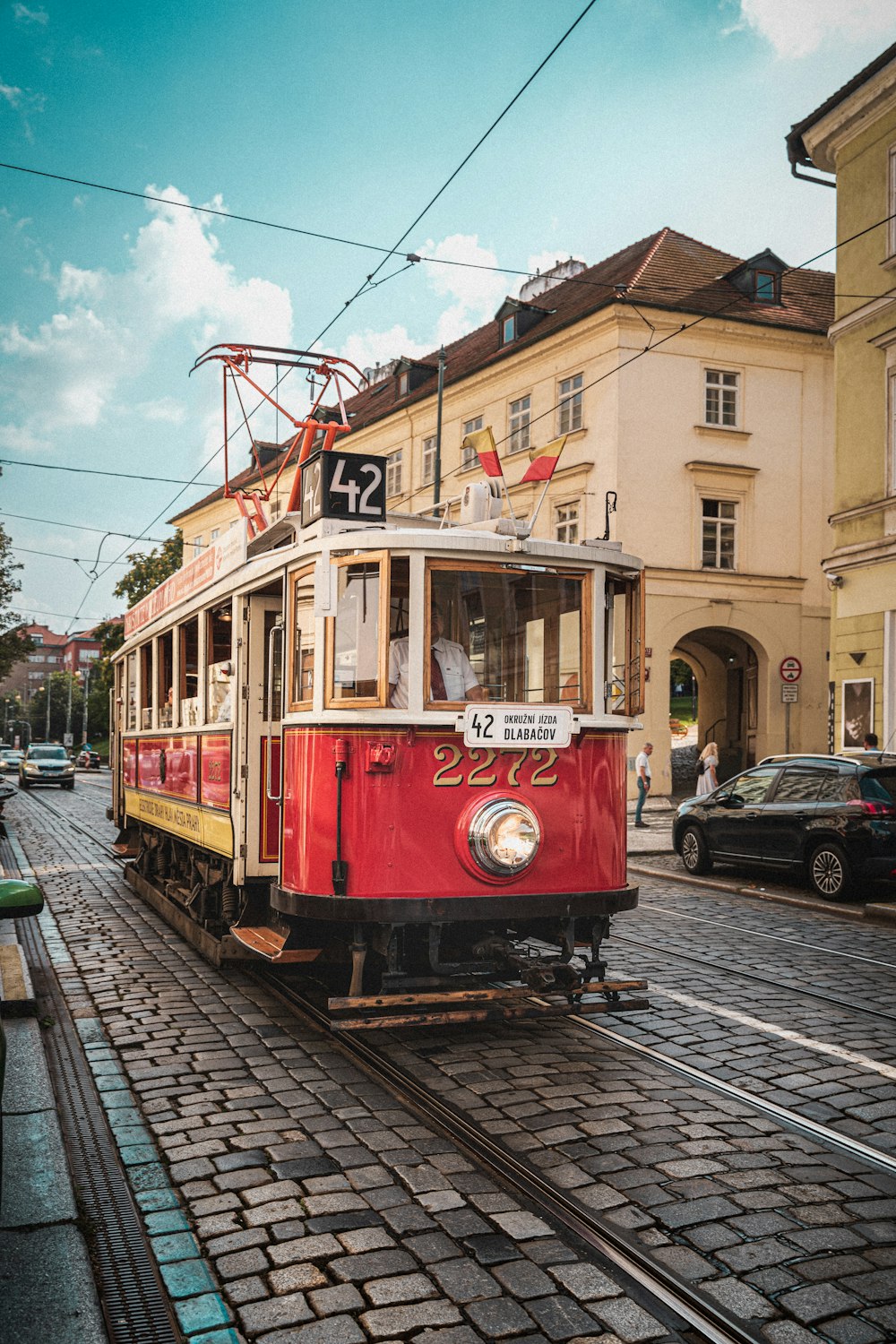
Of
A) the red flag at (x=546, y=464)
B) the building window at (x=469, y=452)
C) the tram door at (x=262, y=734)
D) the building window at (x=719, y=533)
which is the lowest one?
the tram door at (x=262, y=734)

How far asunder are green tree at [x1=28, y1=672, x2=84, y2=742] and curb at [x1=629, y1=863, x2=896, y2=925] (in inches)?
3611

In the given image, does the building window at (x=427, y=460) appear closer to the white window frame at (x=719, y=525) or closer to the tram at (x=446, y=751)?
the white window frame at (x=719, y=525)

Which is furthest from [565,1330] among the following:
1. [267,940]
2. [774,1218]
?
[267,940]

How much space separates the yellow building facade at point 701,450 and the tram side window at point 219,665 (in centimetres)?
1811

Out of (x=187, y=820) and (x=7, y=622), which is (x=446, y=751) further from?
(x=7, y=622)

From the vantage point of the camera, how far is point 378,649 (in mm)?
6211

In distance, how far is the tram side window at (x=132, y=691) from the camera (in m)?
13.2

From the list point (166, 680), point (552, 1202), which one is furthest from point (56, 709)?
point (552, 1202)

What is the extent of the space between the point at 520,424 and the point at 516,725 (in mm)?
26126

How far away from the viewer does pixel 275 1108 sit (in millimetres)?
5363

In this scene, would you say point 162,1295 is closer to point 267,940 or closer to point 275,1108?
point 275,1108

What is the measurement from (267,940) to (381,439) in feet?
107

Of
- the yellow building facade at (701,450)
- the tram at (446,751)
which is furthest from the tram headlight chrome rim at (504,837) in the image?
the yellow building facade at (701,450)

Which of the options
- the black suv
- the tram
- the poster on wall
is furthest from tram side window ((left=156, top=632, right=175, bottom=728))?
the poster on wall
